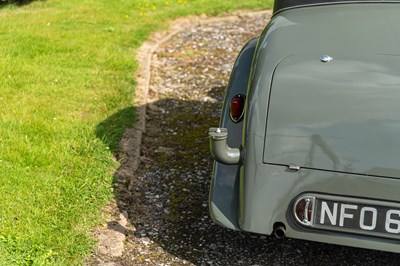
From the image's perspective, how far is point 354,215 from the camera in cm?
363

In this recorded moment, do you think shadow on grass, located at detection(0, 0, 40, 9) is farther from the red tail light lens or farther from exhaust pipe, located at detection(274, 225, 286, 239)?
exhaust pipe, located at detection(274, 225, 286, 239)

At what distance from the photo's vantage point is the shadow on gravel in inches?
171

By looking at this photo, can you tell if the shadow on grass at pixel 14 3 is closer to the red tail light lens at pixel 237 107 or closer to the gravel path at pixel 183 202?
the gravel path at pixel 183 202

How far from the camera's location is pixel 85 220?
4.52 metres

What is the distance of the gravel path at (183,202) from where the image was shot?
14.2 feet

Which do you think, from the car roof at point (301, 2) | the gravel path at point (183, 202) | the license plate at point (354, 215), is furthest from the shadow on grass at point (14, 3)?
the license plate at point (354, 215)

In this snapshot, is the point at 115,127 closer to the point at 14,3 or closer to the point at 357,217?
the point at 357,217

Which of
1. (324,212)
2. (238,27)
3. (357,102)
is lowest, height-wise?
(238,27)

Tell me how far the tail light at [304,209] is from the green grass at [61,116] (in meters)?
1.42

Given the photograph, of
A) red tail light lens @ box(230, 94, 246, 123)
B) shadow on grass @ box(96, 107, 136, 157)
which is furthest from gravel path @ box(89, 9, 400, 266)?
red tail light lens @ box(230, 94, 246, 123)

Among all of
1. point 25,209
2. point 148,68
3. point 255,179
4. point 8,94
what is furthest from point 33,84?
point 255,179

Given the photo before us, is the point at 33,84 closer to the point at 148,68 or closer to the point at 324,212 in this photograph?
the point at 148,68

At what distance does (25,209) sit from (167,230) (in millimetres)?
1010

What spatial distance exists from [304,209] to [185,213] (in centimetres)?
139
